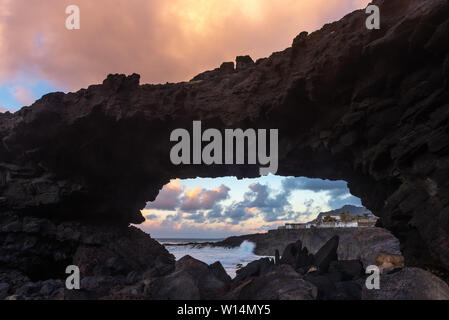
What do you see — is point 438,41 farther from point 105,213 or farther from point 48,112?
point 105,213

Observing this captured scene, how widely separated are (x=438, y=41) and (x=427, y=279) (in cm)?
729

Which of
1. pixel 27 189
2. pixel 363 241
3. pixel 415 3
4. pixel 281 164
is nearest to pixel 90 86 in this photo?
pixel 27 189

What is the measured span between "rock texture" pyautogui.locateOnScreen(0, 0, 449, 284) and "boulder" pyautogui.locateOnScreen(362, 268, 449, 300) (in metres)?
2.62

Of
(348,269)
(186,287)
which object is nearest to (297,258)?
(348,269)

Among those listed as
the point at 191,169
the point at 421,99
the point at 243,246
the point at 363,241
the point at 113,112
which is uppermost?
the point at 113,112

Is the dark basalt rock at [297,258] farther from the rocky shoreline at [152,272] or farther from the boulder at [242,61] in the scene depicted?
the boulder at [242,61]

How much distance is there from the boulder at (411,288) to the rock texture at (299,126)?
2619 millimetres

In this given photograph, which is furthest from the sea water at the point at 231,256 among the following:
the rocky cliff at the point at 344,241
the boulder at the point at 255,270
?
the boulder at the point at 255,270

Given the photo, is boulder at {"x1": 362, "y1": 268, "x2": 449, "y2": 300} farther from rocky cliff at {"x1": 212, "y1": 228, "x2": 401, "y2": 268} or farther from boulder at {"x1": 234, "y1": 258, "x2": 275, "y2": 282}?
rocky cliff at {"x1": 212, "y1": 228, "x2": 401, "y2": 268}

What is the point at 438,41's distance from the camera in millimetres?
9414

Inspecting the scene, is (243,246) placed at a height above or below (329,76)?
below

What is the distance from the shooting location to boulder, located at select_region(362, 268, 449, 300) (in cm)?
629

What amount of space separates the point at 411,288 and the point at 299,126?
415 inches

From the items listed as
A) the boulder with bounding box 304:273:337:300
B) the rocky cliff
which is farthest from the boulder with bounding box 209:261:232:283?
the rocky cliff
